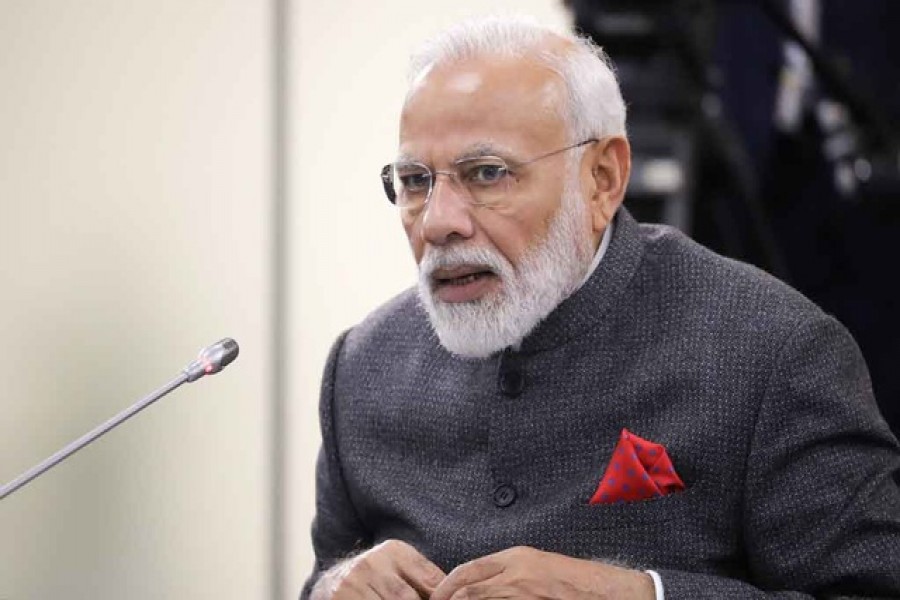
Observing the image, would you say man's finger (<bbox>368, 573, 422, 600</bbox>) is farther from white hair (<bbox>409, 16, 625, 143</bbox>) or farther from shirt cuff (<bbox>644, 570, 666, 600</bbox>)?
white hair (<bbox>409, 16, 625, 143</bbox>)

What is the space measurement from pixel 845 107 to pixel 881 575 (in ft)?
6.44

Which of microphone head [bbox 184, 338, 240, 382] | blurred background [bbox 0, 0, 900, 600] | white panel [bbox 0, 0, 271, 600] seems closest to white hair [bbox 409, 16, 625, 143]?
microphone head [bbox 184, 338, 240, 382]

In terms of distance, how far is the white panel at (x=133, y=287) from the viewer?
254cm

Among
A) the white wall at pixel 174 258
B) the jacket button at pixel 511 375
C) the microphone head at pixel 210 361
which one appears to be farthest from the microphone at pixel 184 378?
the white wall at pixel 174 258

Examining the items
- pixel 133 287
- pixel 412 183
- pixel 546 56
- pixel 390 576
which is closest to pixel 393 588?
pixel 390 576

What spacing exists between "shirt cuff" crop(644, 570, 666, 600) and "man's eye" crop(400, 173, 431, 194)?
1.80 feet

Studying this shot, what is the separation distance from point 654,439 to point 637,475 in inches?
2.2

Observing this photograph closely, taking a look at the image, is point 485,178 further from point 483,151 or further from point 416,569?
point 416,569

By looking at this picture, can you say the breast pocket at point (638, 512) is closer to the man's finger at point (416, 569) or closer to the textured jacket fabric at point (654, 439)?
the textured jacket fabric at point (654, 439)

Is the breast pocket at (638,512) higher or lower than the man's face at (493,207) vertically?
lower

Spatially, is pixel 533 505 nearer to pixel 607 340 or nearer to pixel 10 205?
pixel 607 340

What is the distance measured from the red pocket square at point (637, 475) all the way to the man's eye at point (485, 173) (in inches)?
13.7

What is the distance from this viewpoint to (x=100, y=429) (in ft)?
5.25

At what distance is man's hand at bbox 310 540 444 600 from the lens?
1623 mm
